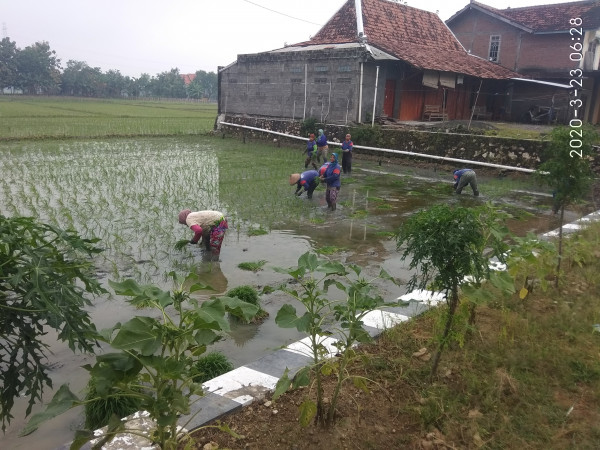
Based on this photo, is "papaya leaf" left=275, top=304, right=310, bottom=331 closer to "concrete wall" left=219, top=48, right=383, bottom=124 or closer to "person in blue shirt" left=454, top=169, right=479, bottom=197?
"person in blue shirt" left=454, top=169, right=479, bottom=197

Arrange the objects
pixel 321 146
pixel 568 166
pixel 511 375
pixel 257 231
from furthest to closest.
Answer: pixel 321 146
pixel 257 231
pixel 568 166
pixel 511 375

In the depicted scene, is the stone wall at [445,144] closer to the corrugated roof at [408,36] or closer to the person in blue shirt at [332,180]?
the corrugated roof at [408,36]

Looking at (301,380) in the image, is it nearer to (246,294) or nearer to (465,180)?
(246,294)

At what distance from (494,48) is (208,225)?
2609 centimetres

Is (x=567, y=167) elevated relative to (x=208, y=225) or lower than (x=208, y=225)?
elevated

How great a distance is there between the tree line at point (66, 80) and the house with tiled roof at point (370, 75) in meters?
49.3

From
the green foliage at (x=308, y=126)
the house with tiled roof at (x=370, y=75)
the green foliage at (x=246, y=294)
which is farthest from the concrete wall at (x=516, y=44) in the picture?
the green foliage at (x=246, y=294)

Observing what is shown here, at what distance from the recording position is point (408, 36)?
959 inches

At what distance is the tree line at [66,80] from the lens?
62.2 metres

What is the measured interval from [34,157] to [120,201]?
7.23m

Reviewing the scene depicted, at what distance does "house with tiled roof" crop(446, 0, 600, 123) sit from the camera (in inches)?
956

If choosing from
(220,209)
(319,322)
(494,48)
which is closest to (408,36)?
(494,48)

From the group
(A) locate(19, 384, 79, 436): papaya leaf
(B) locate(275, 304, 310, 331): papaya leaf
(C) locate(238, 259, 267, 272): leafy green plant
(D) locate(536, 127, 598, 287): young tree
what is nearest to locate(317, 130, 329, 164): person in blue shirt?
(C) locate(238, 259, 267, 272): leafy green plant

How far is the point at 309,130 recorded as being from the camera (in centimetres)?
2044
